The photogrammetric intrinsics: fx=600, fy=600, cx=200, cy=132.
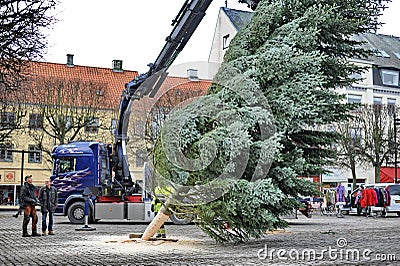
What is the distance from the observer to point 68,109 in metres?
45.7

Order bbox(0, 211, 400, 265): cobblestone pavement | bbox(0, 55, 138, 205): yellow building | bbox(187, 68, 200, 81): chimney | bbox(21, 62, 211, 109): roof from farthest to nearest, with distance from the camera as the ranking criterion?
bbox(21, 62, 211, 109): roof, bbox(0, 55, 138, 205): yellow building, bbox(187, 68, 200, 81): chimney, bbox(0, 211, 400, 265): cobblestone pavement

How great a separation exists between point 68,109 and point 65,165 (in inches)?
851

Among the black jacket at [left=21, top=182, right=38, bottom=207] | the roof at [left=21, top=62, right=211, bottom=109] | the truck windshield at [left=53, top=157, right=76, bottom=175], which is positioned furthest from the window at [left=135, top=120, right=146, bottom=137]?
the roof at [left=21, top=62, right=211, bottom=109]

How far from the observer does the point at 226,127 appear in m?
14.0

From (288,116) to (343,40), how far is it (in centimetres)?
282

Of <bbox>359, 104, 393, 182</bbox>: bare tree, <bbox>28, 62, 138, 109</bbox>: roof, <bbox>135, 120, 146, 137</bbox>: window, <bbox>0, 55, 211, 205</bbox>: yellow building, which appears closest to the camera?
<bbox>135, 120, 146, 137</bbox>: window

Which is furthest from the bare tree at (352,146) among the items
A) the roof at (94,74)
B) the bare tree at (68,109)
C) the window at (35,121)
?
the window at (35,121)

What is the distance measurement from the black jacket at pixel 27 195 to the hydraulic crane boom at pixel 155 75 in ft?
21.6

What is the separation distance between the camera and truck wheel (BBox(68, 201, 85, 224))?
80.2 ft

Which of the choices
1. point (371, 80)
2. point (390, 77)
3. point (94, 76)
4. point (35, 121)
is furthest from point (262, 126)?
point (390, 77)

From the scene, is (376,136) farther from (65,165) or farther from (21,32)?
(21,32)

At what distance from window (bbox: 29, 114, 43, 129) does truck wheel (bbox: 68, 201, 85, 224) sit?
2278cm

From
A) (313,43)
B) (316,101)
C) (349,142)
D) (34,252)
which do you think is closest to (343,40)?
(313,43)

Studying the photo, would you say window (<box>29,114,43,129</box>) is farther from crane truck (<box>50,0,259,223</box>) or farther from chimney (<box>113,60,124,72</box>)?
crane truck (<box>50,0,259,223</box>)
